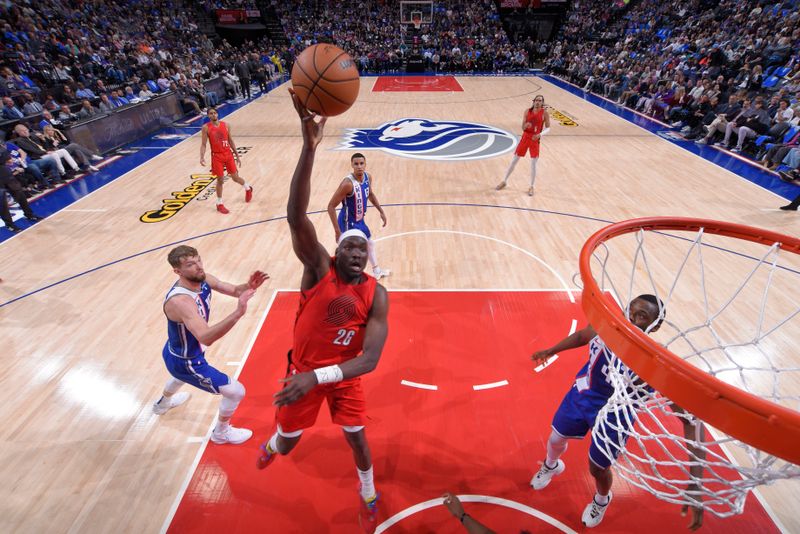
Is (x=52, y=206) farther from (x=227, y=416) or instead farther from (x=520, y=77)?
(x=520, y=77)

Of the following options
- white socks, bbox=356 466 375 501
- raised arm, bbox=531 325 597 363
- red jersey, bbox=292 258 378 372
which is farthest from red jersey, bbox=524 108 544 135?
white socks, bbox=356 466 375 501

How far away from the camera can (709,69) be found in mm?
14562

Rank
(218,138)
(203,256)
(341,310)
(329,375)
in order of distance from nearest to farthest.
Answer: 1. (329,375)
2. (341,310)
3. (203,256)
4. (218,138)

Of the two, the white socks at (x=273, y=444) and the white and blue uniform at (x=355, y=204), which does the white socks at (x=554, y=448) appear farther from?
the white and blue uniform at (x=355, y=204)

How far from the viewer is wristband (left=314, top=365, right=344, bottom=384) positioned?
88.1 inches

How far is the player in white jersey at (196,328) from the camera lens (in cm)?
284

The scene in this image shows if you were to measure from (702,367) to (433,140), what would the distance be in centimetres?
916

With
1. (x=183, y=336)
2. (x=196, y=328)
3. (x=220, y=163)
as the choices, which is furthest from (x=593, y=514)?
(x=220, y=163)

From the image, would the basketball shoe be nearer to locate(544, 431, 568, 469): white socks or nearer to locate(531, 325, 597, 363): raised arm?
locate(544, 431, 568, 469): white socks

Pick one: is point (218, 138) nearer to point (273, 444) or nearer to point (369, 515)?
point (273, 444)

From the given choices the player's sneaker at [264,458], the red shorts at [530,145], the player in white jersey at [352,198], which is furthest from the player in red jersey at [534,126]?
the player's sneaker at [264,458]

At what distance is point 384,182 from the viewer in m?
9.02

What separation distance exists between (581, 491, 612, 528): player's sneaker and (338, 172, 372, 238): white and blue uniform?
3415 mm

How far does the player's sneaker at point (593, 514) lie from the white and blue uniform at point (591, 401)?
19.1 inches
